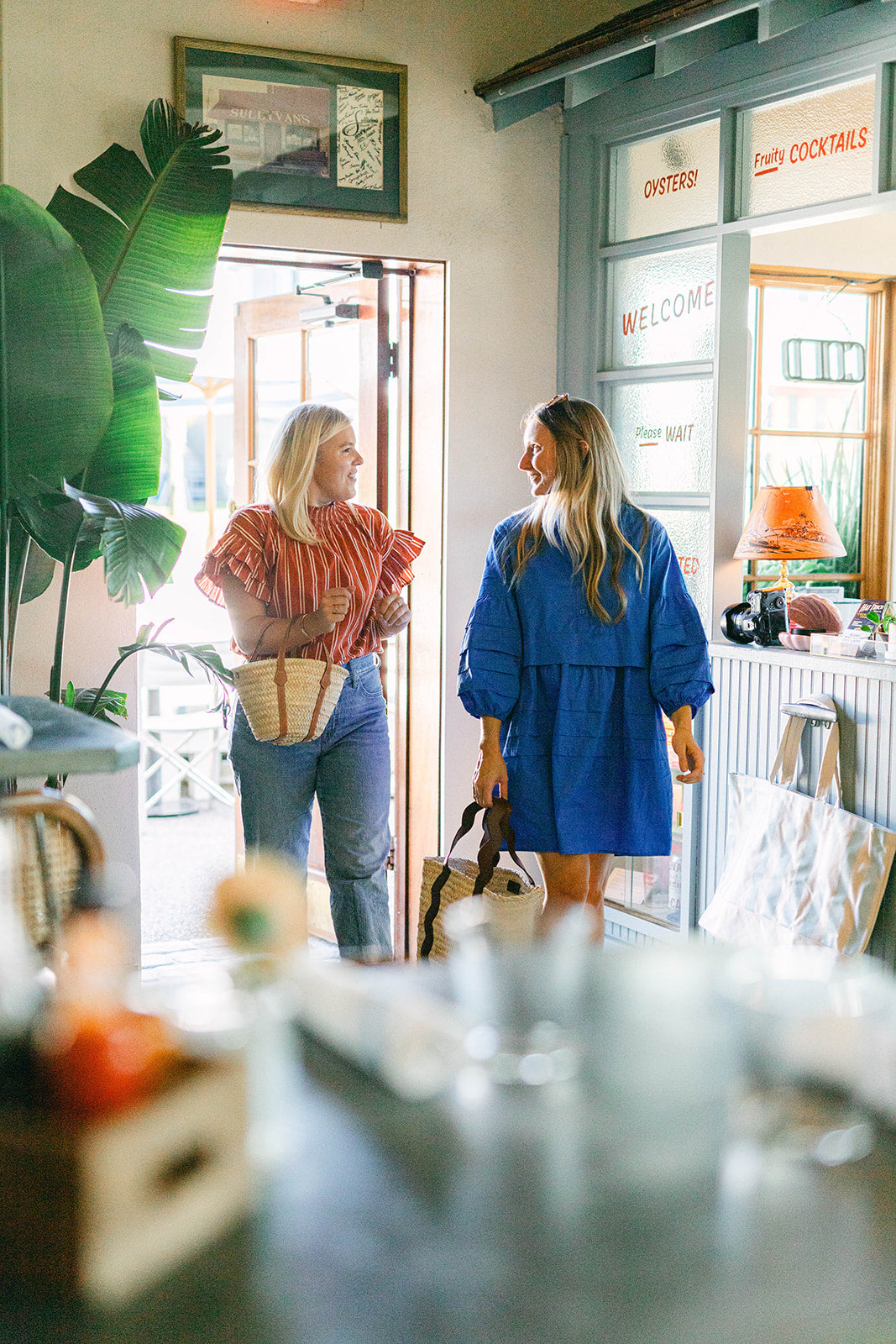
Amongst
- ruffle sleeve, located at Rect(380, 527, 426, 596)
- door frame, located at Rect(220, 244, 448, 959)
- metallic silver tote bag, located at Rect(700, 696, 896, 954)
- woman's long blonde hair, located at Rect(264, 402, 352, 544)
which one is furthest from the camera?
door frame, located at Rect(220, 244, 448, 959)

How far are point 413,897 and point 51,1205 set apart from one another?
12.2 ft

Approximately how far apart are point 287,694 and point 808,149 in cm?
197

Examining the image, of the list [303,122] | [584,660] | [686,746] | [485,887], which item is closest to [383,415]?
[303,122]

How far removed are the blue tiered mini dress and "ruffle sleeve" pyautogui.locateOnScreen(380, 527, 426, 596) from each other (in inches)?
21.9

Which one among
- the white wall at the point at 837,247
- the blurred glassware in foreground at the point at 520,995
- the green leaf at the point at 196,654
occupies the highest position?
the white wall at the point at 837,247

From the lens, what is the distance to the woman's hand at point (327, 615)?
10.7ft

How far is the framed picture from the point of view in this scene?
3.81 metres

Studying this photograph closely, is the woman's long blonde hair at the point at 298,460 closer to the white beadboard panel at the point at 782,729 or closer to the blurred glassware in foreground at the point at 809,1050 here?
the white beadboard panel at the point at 782,729

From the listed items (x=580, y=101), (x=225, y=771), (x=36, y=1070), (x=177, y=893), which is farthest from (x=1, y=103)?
(x=225, y=771)

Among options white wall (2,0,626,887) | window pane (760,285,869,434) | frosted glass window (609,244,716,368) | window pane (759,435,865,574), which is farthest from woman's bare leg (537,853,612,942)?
window pane (760,285,869,434)

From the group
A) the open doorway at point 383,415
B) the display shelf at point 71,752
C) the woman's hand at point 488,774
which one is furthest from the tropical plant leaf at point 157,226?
the display shelf at point 71,752

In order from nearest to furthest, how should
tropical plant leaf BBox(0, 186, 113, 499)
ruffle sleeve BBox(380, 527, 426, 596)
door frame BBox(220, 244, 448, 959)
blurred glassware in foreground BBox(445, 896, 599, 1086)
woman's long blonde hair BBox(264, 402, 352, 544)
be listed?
blurred glassware in foreground BBox(445, 896, 599, 1086)
tropical plant leaf BBox(0, 186, 113, 499)
woman's long blonde hair BBox(264, 402, 352, 544)
ruffle sleeve BBox(380, 527, 426, 596)
door frame BBox(220, 244, 448, 959)

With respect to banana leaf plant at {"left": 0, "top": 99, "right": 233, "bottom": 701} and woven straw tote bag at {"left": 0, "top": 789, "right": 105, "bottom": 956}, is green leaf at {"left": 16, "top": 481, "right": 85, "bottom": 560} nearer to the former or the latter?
banana leaf plant at {"left": 0, "top": 99, "right": 233, "bottom": 701}

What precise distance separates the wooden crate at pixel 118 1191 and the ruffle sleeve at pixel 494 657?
7.26 feet
